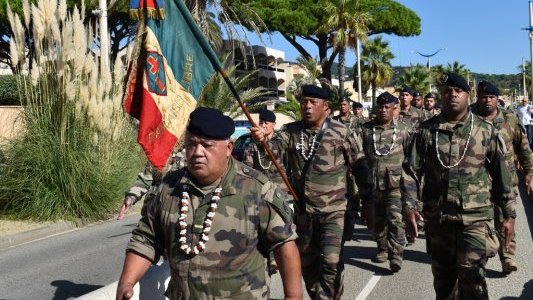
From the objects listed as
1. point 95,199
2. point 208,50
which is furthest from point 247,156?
point 95,199

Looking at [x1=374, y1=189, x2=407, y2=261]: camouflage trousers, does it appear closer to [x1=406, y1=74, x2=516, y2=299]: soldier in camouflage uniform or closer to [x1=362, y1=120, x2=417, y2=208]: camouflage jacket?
[x1=362, y1=120, x2=417, y2=208]: camouflage jacket

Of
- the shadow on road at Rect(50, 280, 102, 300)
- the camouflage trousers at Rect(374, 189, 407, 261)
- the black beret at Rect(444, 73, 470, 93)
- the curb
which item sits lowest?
the curb

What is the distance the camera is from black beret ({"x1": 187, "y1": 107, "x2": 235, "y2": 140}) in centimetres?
290

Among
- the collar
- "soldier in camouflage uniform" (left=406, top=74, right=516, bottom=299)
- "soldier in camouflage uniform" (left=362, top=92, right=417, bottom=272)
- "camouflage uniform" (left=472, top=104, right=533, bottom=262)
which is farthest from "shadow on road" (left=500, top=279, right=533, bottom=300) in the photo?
the collar

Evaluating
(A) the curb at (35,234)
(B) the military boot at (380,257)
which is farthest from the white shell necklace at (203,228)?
(A) the curb at (35,234)

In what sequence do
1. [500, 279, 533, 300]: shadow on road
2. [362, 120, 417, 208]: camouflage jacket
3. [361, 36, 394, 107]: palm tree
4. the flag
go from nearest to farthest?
the flag
[500, 279, 533, 300]: shadow on road
[362, 120, 417, 208]: camouflage jacket
[361, 36, 394, 107]: palm tree

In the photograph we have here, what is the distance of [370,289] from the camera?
6.56 m

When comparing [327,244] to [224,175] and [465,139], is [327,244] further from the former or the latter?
[224,175]

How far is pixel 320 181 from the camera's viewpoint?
5.51 meters

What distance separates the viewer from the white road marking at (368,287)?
6305 millimetres

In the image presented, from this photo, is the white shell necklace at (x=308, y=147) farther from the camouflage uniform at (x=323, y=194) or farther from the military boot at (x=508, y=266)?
the military boot at (x=508, y=266)

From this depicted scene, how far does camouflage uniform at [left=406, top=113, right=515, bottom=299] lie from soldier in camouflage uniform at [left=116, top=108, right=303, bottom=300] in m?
2.44

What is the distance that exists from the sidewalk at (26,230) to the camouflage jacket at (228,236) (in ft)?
24.3

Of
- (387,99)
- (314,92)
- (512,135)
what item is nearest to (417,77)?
(387,99)
